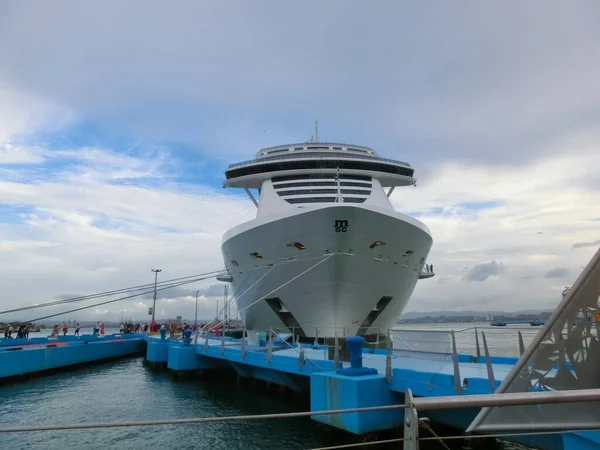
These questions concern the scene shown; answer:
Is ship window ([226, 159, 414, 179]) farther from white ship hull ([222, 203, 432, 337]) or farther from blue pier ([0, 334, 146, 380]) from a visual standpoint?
blue pier ([0, 334, 146, 380])

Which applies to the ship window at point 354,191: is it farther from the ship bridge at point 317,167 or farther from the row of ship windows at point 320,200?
the ship bridge at point 317,167

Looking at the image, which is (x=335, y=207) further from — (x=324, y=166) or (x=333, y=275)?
(x=324, y=166)

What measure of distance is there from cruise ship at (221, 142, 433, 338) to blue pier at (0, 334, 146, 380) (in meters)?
9.10

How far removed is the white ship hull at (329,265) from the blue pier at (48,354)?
965 cm

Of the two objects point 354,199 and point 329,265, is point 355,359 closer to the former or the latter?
point 329,265

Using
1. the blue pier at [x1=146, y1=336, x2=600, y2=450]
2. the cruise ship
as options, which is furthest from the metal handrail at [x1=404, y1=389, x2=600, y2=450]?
the cruise ship

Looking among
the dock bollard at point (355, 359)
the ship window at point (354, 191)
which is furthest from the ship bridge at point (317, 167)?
the dock bollard at point (355, 359)

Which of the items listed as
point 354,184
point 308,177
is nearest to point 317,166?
point 308,177

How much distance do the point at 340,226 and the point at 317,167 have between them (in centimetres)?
636

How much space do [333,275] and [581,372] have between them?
1246 cm

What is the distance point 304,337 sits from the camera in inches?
683

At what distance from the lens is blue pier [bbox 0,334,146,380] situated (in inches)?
676

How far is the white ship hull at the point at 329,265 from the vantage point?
1524cm

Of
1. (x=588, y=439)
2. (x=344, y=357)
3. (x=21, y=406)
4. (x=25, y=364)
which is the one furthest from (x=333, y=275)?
(x=25, y=364)
